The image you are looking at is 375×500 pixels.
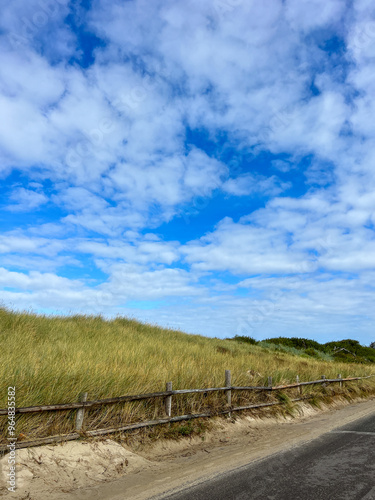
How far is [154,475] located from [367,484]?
365 centimetres

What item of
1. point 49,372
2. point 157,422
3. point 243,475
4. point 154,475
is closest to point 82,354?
point 49,372

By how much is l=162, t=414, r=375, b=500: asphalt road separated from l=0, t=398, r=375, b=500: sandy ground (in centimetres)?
40

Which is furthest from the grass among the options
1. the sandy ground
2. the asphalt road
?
the asphalt road

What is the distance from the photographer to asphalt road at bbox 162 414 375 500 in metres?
5.19

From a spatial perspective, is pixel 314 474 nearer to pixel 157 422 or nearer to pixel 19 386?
pixel 157 422

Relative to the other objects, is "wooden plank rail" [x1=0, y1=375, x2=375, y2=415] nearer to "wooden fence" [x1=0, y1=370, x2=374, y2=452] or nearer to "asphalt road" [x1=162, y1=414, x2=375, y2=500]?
"wooden fence" [x1=0, y1=370, x2=374, y2=452]

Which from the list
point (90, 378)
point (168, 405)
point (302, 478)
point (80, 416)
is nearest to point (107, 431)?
point (80, 416)

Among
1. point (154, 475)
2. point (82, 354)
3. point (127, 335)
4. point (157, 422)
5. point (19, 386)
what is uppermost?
point (127, 335)

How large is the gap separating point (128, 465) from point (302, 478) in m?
3.28

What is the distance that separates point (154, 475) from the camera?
20.5 ft

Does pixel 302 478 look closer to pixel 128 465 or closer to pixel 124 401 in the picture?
pixel 128 465

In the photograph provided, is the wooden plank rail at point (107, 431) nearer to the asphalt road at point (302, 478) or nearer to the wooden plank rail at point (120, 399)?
the wooden plank rail at point (120, 399)

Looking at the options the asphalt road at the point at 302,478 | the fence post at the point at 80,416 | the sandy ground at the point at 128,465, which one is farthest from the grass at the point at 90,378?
the asphalt road at the point at 302,478

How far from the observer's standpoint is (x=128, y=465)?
6723 millimetres
